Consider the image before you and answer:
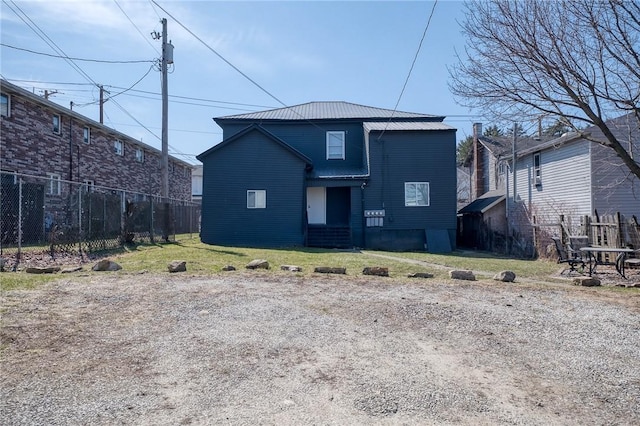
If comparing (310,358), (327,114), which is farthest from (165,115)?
(310,358)

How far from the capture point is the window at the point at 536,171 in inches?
807

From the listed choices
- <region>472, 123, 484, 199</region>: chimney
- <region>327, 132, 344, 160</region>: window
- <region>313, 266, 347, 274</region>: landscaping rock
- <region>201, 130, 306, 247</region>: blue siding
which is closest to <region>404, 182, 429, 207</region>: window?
<region>327, 132, 344, 160</region>: window

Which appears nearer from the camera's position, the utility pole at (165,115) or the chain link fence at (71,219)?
the chain link fence at (71,219)

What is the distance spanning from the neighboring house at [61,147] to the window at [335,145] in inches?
467

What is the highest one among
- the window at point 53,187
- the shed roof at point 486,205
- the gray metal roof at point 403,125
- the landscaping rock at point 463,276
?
the gray metal roof at point 403,125

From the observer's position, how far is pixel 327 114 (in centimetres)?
2409

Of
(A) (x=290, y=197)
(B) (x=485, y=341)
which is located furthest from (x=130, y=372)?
(A) (x=290, y=197)

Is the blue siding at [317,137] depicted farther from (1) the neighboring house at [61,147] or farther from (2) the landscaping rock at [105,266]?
(2) the landscaping rock at [105,266]

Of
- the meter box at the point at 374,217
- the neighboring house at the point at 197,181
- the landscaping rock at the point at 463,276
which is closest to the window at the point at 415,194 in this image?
the meter box at the point at 374,217

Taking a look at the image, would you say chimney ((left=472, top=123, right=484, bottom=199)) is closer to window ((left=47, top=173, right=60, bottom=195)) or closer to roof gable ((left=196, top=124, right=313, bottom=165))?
roof gable ((left=196, top=124, right=313, bottom=165))

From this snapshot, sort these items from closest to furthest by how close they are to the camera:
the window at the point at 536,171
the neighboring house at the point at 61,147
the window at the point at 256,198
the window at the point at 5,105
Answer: the window at the point at 5,105 < the neighboring house at the point at 61,147 < the window at the point at 256,198 < the window at the point at 536,171

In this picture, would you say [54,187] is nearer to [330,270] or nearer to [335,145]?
[335,145]

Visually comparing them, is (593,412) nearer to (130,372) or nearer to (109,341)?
(130,372)

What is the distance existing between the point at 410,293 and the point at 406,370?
3.87 m
